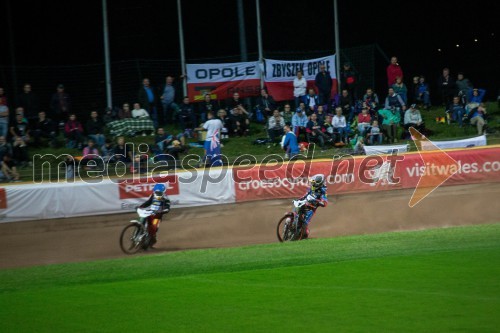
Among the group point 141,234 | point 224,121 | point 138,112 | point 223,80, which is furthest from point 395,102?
point 141,234

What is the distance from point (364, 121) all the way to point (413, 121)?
2.04 metres

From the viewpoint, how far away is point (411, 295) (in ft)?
32.0

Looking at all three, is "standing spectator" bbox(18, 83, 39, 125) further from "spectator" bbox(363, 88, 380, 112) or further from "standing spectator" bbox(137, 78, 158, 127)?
"spectator" bbox(363, 88, 380, 112)

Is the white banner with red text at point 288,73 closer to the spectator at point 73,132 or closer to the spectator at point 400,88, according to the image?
the spectator at point 400,88

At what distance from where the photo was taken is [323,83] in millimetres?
27625

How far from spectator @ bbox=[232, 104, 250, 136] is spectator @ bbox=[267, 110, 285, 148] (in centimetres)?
130

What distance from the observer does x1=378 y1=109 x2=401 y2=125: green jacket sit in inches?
1017

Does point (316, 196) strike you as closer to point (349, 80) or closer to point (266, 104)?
point (266, 104)

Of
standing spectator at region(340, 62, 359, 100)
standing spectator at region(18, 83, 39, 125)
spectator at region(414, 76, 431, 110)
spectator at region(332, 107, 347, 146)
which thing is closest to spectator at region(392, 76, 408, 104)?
standing spectator at region(340, 62, 359, 100)

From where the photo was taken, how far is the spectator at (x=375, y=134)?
24.8 meters

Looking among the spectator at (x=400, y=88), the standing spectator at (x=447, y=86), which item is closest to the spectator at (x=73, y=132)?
the spectator at (x=400, y=88)

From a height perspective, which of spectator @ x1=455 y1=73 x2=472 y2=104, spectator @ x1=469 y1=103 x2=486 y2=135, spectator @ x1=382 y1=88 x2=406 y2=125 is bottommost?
spectator @ x1=469 y1=103 x2=486 y2=135

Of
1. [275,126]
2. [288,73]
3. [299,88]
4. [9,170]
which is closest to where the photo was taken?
[9,170]

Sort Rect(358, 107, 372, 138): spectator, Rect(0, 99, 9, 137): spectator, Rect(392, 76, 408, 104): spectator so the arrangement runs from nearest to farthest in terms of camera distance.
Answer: Rect(0, 99, 9, 137): spectator
Rect(358, 107, 372, 138): spectator
Rect(392, 76, 408, 104): spectator
